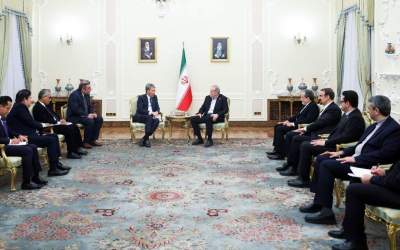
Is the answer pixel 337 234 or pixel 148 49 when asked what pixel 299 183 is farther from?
pixel 148 49

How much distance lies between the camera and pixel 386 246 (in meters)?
4.75

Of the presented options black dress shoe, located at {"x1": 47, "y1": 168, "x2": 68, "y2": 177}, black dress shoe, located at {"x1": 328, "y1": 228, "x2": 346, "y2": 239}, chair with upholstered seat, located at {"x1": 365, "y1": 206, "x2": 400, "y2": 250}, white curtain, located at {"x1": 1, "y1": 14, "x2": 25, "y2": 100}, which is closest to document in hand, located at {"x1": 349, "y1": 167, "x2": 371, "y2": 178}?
chair with upholstered seat, located at {"x1": 365, "y1": 206, "x2": 400, "y2": 250}

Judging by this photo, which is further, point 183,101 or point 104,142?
point 183,101

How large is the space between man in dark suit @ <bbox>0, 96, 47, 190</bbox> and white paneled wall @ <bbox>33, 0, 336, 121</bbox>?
22.1 feet

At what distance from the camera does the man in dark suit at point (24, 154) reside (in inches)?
278

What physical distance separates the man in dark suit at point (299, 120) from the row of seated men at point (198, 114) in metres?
1.80

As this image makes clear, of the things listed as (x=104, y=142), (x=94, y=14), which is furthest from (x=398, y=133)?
(x=94, y=14)

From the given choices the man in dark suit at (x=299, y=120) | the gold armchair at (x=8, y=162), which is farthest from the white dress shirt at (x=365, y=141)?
the gold armchair at (x=8, y=162)

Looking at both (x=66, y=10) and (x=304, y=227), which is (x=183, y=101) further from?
(x=304, y=227)

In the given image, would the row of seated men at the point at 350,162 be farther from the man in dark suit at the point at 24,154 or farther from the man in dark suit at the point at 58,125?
the man in dark suit at the point at 58,125

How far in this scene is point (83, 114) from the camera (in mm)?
10719

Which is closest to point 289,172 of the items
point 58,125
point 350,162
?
point 350,162

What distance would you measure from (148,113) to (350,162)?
642 centimetres

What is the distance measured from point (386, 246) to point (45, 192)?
14.1 feet
